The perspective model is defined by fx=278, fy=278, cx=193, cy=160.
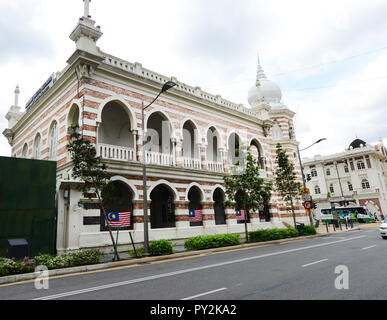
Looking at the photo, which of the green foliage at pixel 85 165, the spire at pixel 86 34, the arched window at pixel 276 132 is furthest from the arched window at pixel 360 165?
the green foliage at pixel 85 165

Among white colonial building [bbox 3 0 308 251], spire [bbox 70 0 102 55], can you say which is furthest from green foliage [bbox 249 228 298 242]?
spire [bbox 70 0 102 55]

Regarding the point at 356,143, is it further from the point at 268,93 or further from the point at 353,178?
the point at 268,93

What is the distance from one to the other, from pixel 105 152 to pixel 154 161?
10.9ft

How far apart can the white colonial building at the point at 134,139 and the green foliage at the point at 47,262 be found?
314cm

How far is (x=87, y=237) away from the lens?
45.9 ft

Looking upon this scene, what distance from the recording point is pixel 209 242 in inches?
597

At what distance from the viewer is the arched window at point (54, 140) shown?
18562 millimetres

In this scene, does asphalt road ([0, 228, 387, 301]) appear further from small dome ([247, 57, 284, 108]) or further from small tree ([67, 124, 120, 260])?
small dome ([247, 57, 284, 108])

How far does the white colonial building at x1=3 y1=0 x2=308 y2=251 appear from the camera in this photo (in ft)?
50.6

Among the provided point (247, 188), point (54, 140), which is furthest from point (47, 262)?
point (247, 188)
